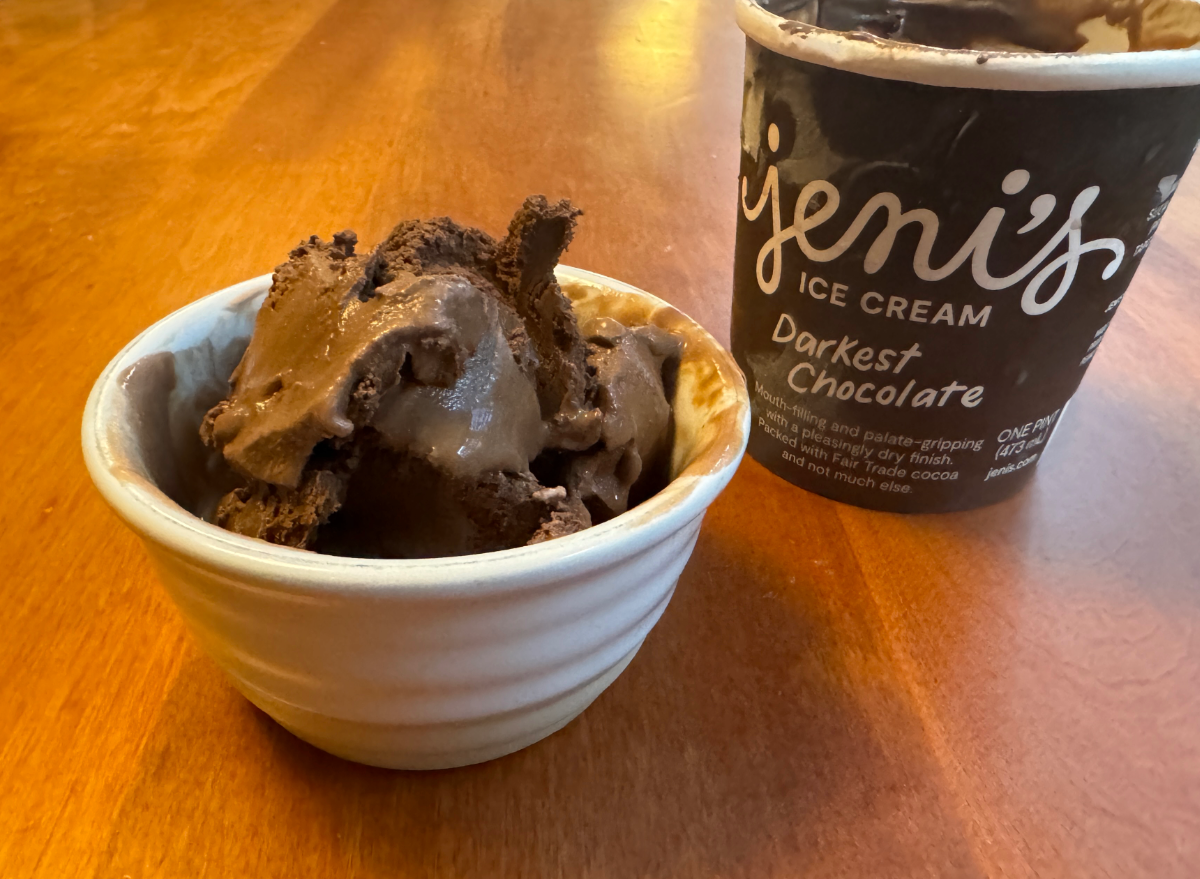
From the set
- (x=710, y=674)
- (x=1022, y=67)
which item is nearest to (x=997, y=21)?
(x=1022, y=67)

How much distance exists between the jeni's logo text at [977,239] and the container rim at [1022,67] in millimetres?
52

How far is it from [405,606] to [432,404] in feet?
0.36

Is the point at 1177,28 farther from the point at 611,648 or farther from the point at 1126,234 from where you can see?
the point at 611,648

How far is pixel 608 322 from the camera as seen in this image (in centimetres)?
52

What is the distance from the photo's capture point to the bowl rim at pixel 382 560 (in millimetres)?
331

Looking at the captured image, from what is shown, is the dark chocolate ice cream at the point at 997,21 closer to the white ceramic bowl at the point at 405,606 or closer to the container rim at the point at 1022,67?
the container rim at the point at 1022,67

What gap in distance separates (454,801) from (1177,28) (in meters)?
0.64

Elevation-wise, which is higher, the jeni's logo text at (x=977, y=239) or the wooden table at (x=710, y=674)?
the jeni's logo text at (x=977, y=239)

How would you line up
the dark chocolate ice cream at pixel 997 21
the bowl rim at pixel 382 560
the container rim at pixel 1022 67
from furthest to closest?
the dark chocolate ice cream at pixel 997 21 → the container rim at pixel 1022 67 → the bowl rim at pixel 382 560

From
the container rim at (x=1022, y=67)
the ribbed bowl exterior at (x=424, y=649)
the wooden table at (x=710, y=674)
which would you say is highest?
the container rim at (x=1022, y=67)

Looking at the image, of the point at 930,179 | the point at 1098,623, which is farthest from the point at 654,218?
the point at 1098,623

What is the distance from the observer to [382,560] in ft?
1.12

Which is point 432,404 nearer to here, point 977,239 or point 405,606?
point 405,606

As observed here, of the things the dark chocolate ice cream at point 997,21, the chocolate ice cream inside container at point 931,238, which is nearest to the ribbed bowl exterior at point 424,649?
the chocolate ice cream inside container at point 931,238
